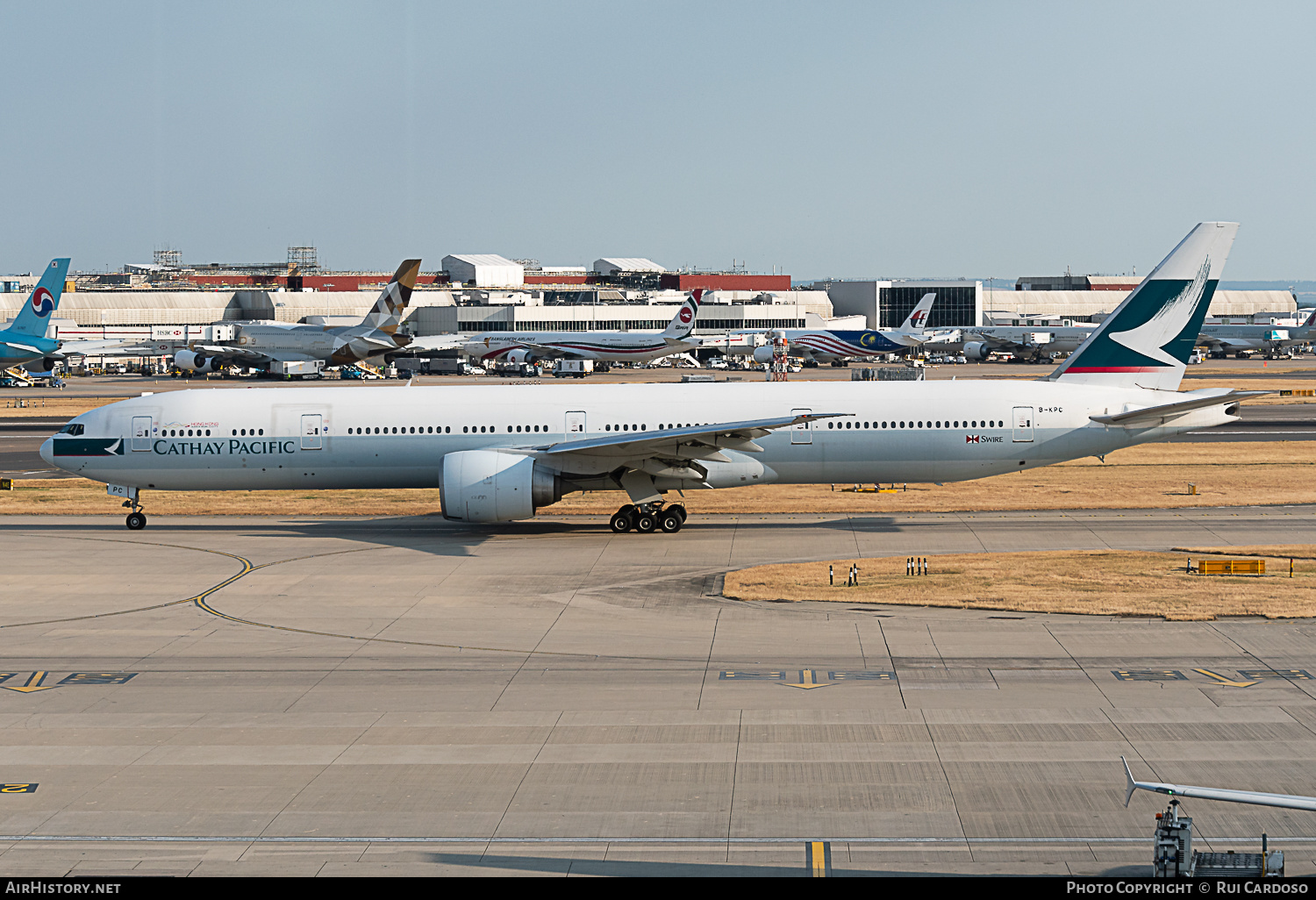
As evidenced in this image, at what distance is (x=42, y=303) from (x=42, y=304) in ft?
0.79

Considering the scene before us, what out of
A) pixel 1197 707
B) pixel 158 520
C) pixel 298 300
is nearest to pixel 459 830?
pixel 1197 707

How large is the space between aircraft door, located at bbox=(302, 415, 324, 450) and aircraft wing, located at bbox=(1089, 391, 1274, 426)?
978 inches

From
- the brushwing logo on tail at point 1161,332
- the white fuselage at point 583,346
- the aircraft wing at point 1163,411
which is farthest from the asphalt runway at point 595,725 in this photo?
the white fuselage at point 583,346

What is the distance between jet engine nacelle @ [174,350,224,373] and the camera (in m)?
127

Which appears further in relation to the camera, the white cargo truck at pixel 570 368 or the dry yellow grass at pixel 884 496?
the white cargo truck at pixel 570 368

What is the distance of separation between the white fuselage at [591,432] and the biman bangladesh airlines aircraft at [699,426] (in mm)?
47

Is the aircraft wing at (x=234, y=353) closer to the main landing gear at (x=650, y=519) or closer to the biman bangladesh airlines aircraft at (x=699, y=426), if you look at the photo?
the biman bangladesh airlines aircraft at (x=699, y=426)

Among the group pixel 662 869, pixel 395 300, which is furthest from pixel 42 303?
pixel 662 869

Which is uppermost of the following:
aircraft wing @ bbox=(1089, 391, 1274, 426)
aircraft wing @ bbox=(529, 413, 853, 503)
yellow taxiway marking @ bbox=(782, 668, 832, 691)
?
Answer: aircraft wing @ bbox=(1089, 391, 1274, 426)

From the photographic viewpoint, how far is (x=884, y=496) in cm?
4603

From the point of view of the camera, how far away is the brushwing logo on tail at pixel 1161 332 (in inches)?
1564

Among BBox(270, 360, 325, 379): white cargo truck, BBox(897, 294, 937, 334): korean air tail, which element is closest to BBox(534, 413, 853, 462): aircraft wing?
BBox(270, 360, 325, 379): white cargo truck

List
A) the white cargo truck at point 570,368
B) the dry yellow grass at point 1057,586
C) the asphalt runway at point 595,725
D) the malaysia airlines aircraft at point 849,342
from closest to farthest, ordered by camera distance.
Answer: the asphalt runway at point 595,725 < the dry yellow grass at point 1057,586 < the white cargo truck at point 570,368 < the malaysia airlines aircraft at point 849,342

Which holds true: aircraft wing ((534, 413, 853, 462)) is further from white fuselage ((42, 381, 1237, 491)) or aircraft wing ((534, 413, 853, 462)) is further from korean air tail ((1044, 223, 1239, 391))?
korean air tail ((1044, 223, 1239, 391))
